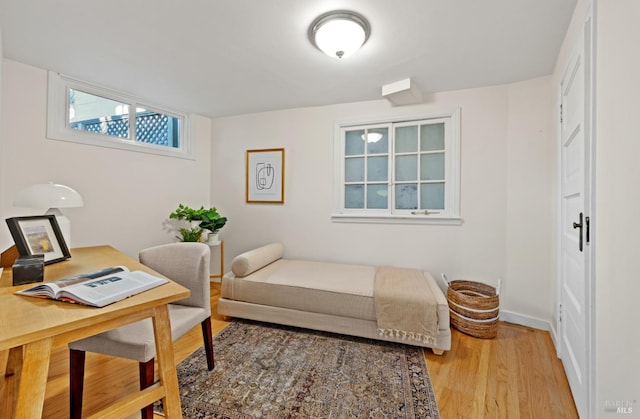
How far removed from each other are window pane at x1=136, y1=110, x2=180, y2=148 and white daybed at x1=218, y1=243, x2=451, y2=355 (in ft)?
6.00

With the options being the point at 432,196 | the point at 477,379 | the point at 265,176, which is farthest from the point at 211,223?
the point at 477,379

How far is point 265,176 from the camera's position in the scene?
11.1 ft

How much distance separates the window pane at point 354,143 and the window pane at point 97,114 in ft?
7.74

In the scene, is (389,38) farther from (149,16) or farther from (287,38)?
(149,16)

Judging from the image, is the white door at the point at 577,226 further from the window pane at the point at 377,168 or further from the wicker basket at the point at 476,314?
the window pane at the point at 377,168

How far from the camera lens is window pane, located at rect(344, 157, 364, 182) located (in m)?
3.05

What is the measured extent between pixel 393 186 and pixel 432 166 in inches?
17.2

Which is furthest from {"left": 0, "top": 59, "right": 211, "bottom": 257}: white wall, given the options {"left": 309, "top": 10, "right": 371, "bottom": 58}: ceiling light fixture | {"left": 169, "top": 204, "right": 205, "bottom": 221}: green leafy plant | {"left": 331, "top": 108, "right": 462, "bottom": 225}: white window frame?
{"left": 309, "top": 10, "right": 371, "bottom": 58}: ceiling light fixture

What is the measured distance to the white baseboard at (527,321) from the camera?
223cm

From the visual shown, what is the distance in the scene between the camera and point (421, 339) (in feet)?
6.41

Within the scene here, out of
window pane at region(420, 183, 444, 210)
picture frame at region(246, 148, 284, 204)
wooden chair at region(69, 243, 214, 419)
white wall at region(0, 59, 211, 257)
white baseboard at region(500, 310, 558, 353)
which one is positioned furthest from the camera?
picture frame at region(246, 148, 284, 204)

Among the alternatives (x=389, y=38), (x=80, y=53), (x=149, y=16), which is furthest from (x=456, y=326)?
(x=80, y=53)

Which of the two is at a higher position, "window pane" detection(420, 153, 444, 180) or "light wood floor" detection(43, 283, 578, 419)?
"window pane" detection(420, 153, 444, 180)

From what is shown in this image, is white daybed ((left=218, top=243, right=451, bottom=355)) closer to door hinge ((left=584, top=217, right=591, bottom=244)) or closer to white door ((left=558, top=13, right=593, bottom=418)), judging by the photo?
white door ((left=558, top=13, right=593, bottom=418))
